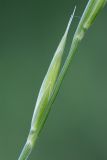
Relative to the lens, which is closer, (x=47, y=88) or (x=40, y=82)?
(x=47, y=88)

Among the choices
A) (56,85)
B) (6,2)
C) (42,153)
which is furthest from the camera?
(6,2)

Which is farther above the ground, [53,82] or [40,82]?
[53,82]

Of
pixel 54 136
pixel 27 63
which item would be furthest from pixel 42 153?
pixel 27 63

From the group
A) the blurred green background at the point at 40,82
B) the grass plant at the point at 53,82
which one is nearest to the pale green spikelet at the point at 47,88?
the grass plant at the point at 53,82

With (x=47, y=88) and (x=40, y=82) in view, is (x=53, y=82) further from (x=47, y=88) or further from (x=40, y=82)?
(x=40, y=82)

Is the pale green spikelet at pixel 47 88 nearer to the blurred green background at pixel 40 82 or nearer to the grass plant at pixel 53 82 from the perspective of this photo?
the grass plant at pixel 53 82

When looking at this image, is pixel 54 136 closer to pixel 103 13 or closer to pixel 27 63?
pixel 27 63

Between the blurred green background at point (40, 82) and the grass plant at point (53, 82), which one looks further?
the blurred green background at point (40, 82)

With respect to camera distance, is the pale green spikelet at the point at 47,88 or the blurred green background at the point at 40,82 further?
the blurred green background at the point at 40,82

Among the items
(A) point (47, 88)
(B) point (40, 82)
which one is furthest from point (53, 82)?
(B) point (40, 82)
